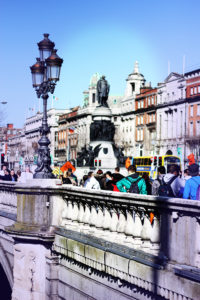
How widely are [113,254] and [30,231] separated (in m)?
4.03

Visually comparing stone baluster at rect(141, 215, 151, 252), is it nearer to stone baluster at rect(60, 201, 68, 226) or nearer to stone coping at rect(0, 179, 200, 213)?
stone coping at rect(0, 179, 200, 213)

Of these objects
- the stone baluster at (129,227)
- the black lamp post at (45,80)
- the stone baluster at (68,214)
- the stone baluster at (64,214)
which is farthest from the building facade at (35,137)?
the stone baluster at (129,227)

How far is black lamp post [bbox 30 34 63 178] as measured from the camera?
55.4 ft

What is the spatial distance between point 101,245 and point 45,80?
8.40 metres

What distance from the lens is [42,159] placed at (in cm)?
A: 1705

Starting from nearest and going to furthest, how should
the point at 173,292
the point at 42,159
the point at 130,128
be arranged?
the point at 173,292 → the point at 42,159 → the point at 130,128

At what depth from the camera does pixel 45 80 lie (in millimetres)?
18703

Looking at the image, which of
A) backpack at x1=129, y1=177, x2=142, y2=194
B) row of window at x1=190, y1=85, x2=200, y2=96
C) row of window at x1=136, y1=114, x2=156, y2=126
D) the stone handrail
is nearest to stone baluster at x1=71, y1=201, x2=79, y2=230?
the stone handrail

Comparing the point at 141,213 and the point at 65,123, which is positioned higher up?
the point at 65,123

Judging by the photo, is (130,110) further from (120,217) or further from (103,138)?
(120,217)

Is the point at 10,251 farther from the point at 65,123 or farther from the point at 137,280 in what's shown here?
the point at 65,123

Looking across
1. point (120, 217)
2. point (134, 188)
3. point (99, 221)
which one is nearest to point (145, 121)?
point (134, 188)

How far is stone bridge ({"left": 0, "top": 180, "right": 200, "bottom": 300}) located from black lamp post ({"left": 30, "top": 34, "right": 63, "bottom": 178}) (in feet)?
4.30

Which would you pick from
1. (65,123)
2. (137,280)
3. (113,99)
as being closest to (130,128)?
(113,99)
